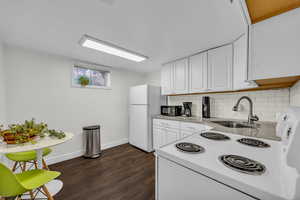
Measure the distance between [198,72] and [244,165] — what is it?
2110 mm

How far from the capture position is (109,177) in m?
1.91

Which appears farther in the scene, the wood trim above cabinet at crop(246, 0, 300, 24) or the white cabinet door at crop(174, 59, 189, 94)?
the white cabinet door at crop(174, 59, 189, 94)

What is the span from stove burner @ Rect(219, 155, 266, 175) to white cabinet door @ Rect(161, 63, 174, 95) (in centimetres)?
231

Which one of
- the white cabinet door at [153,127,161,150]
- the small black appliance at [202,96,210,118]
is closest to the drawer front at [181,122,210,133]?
the small black appliance at [202,96,210,118]

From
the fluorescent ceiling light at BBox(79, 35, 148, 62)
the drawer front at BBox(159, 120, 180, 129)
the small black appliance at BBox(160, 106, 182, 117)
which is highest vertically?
the fluorescent ceiling light at BBox(79, 35, 148, 62)

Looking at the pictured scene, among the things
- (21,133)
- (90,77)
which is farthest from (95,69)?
(21,133)

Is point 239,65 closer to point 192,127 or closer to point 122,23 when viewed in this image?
point 192,127

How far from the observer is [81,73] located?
9.32ft

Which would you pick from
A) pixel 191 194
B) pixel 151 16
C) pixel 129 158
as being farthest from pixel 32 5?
pixel 129 158

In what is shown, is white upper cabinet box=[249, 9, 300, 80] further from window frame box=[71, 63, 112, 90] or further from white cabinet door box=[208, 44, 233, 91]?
window frame box=[71, 63, 112, 90]

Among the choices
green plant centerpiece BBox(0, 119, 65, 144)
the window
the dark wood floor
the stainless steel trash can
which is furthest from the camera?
the window

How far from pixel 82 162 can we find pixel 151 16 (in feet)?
9.69

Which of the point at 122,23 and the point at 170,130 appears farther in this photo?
the point at 170,130

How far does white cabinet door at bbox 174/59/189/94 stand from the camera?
2.63 metres
